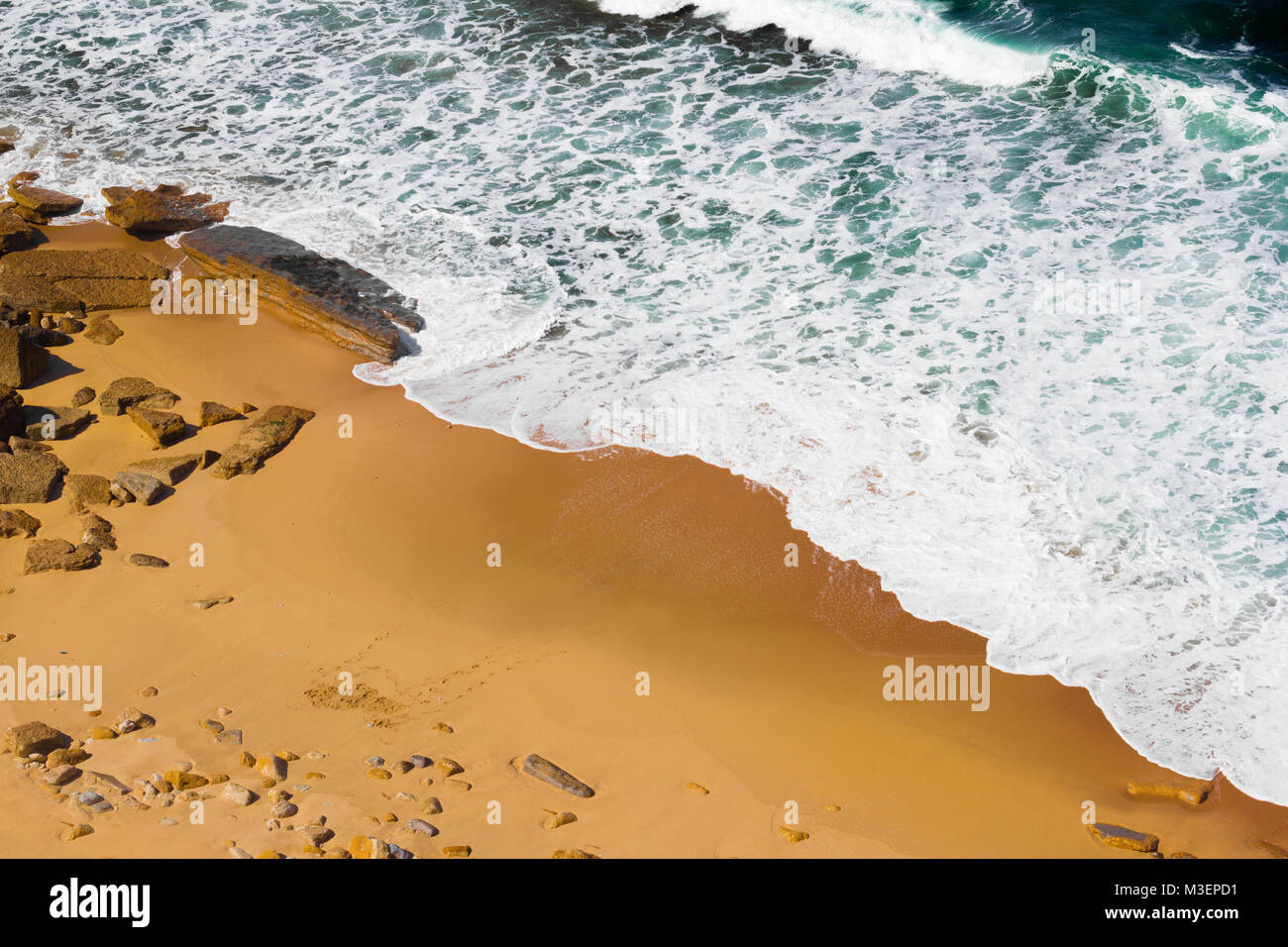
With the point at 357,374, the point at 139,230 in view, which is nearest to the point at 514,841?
the point at 357,374

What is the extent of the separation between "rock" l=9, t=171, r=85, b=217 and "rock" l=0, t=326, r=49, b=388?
368cm

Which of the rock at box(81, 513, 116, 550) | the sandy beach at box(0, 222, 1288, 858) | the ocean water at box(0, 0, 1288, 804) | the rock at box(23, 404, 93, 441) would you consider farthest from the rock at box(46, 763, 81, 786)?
the ocean water at box(0, 0, 1288, 804)

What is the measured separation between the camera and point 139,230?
38.2 feet

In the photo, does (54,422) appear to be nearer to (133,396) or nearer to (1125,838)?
(133,396)

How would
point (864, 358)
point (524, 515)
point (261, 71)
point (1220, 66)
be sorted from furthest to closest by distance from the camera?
point (261, 71)
point (1220, 66)
point (864, 358)
point (524, 515)

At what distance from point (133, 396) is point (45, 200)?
4858 mm

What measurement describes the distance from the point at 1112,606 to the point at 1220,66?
381 inches

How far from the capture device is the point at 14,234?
445 inches

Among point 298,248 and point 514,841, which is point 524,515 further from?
point 298,248

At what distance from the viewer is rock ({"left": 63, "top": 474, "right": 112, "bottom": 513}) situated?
8055 millimetres

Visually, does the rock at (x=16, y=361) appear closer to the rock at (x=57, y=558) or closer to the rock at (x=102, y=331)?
the rock at (x=102, y=331)

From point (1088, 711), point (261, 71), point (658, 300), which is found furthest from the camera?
point (261, 71)

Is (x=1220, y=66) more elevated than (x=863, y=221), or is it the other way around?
(x=1220, y=66)

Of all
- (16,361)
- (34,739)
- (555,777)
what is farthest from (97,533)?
(555,777)
